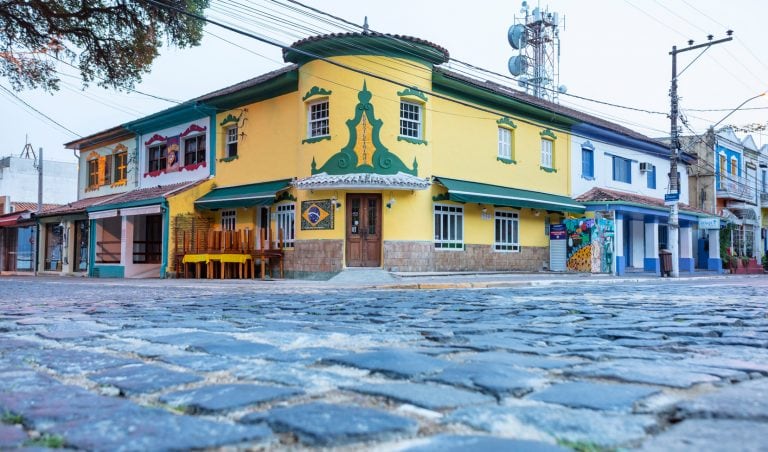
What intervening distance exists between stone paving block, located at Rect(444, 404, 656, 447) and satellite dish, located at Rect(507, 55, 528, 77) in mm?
33777

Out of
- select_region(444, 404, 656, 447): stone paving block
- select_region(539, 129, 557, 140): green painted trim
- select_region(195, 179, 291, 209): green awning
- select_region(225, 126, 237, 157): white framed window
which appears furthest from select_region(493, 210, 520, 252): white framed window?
select_region(444, 404, 656, 447): stone paving block

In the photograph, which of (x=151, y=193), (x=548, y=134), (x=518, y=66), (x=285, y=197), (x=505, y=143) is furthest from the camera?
(x=518, y=66)

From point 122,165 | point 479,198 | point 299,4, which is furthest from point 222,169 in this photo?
point 299,4

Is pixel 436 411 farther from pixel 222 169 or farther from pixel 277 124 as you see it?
pixel 222 169

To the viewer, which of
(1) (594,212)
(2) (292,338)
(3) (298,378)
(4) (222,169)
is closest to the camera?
(3) (298,378)

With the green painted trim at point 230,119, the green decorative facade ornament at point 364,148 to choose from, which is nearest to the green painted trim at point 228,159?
the green painted trim at point 230,119

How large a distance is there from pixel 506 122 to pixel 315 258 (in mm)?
8857

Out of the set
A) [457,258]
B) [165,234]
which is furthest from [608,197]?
[165,234]

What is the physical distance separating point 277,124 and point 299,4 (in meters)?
8.17

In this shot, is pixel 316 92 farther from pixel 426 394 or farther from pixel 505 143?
pixel 426 394

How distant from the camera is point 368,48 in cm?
1855

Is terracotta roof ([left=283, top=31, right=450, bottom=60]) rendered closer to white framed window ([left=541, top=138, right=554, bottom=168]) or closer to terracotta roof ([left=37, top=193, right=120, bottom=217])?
white framed window ([left=541, top=138, right=554, bottom=168])

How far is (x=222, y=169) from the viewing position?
73.9 feet

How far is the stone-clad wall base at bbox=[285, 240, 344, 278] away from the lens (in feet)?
60.6
